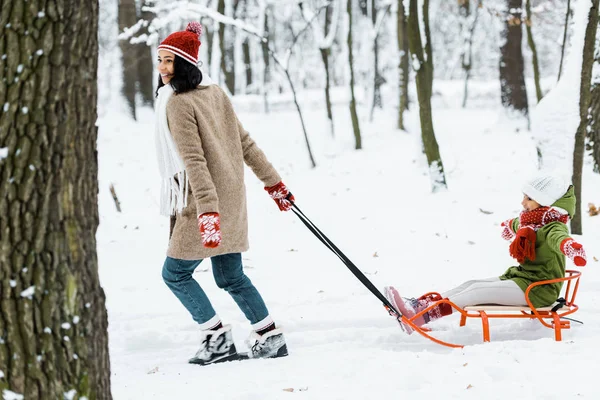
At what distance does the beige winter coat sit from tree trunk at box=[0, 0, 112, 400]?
1.20 metres

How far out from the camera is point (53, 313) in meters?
2.47

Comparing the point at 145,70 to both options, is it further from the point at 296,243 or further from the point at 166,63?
the point at 166,63

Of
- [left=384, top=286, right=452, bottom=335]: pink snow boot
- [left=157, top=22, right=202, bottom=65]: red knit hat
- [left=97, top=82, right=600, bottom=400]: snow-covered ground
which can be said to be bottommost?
[left=97, top=82, right=600, bottom=400]: snow-covered ground

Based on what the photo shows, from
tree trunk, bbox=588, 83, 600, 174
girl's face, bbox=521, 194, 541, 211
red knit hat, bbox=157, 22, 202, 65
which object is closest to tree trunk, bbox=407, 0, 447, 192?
tree trunk, bbox=588, 83, 600, 174

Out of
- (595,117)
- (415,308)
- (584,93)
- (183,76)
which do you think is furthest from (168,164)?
(595,117)

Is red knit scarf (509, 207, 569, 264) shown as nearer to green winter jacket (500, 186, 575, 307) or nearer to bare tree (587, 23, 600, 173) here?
green winter jacket (500, 186, 575, 307)

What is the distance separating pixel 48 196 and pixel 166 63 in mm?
1683

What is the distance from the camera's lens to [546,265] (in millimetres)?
4480

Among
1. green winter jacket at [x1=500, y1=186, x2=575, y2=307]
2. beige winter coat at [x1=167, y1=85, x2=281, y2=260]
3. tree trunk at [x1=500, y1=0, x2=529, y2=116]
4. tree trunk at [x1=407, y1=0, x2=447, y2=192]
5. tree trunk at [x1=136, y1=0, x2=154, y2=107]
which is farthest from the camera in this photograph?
tree trunk at [x1=136, y1=0, x2=154, y2=107]

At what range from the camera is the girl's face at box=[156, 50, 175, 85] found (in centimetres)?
389

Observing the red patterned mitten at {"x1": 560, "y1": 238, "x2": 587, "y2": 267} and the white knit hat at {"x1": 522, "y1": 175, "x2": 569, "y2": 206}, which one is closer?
the red patterned mitten at {"x1": 560, "y1": 238, "x2": 587, "y2": 267}

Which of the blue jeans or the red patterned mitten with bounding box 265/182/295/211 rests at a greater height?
the red patterned mitten with bounding box 265/182/295/211

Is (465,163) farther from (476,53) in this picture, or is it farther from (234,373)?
(476,53)

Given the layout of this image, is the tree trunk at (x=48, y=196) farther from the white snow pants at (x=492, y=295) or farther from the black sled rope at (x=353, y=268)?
the white snow pants at (x=492, y=295)
